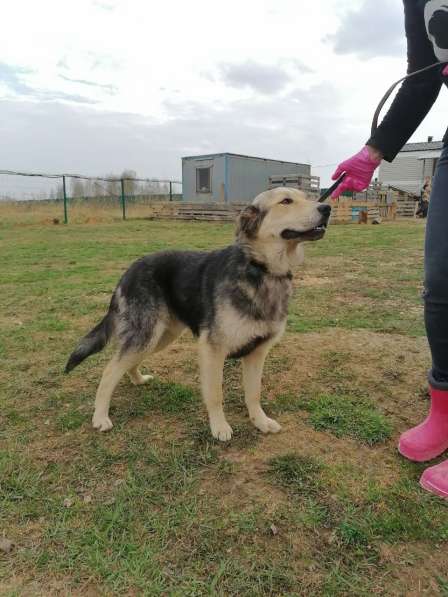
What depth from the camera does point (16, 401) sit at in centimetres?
318

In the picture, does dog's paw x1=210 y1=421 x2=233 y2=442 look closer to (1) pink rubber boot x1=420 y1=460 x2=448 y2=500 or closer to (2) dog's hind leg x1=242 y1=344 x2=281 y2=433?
(2) dog's hind leg x1=242 y1=344 x2=281 y2=433

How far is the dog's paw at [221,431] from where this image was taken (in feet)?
8.89

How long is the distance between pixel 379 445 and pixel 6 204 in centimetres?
2417

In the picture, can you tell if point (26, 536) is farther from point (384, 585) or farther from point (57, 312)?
point (57, 312)

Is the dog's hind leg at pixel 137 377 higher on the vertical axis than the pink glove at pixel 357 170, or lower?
lower

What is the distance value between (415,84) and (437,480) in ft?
7.63

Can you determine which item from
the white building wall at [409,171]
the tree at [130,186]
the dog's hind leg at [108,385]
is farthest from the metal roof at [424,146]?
the dog's hind leg at [108,385]

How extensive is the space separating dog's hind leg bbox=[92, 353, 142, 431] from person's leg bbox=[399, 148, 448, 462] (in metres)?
1.86

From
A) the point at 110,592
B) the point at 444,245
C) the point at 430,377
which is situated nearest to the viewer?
the point at 110,592

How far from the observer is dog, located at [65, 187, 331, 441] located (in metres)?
2.66

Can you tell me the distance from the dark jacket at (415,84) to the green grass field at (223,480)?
187cm

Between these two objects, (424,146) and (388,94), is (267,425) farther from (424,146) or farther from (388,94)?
(424,146)

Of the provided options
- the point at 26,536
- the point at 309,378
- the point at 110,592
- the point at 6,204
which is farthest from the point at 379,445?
the point at 6,204

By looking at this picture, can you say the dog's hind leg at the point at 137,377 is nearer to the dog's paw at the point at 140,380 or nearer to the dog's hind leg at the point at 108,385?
the dog's paw at the point at 140,380
